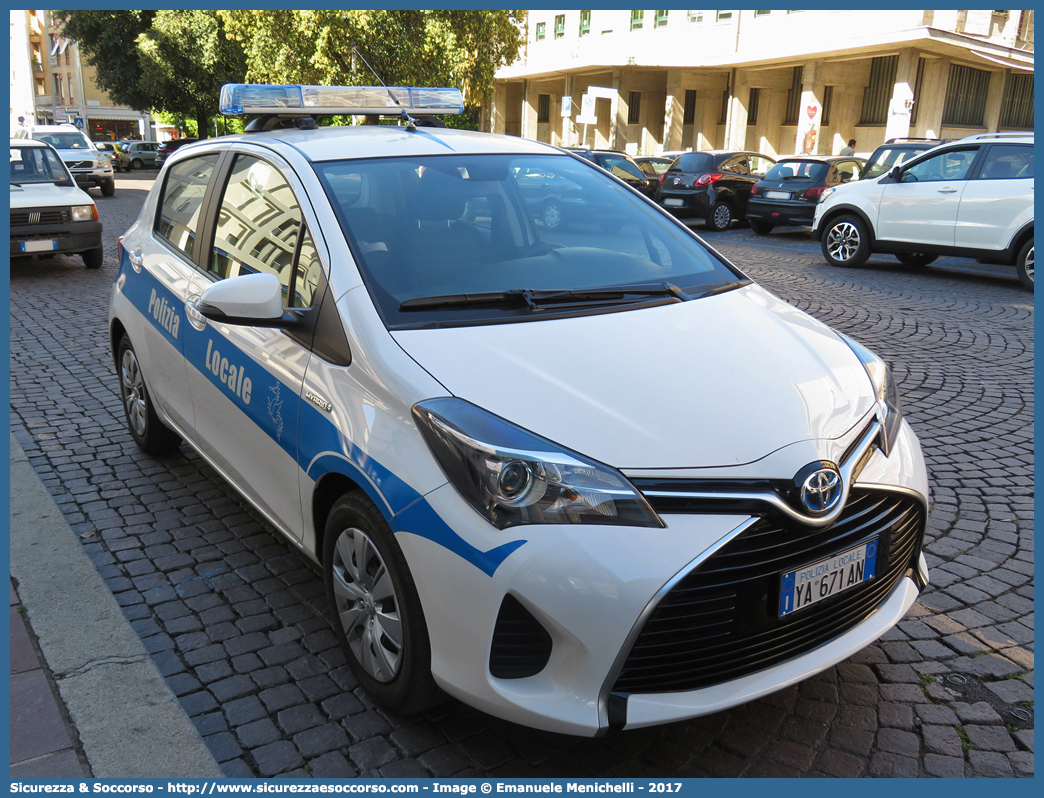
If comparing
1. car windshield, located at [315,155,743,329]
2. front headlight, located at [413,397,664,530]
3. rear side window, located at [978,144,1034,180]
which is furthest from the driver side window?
front headlight, located at [413,397,664,530]

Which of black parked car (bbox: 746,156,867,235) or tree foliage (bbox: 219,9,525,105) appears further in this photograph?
tree foliage (bbox: 219,9,525,105)

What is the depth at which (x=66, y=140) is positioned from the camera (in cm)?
2686

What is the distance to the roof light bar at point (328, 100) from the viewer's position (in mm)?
4402

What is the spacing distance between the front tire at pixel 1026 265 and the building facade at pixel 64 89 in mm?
69779

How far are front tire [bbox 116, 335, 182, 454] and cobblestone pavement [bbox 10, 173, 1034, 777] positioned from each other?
111 mm

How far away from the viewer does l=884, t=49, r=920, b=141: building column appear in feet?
104

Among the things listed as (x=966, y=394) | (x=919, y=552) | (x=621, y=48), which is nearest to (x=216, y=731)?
(x=919, y=552)

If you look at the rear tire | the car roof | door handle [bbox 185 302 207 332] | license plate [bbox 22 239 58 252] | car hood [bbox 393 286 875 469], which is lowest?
the rear tire

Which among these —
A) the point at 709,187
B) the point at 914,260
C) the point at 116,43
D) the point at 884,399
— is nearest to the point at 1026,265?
the point at 914,260

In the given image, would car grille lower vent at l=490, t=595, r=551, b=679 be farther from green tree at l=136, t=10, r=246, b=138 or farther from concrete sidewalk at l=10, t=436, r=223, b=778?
green tree at l=136, t=10, r=246, b=138

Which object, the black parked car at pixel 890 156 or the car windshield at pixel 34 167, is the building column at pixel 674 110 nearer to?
the black parked car at pixel 890 156

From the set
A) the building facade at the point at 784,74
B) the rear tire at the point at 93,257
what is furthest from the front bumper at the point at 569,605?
the building facade at the point at 784,74

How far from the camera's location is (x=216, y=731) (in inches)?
108

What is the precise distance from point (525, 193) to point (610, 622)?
6.95ft
